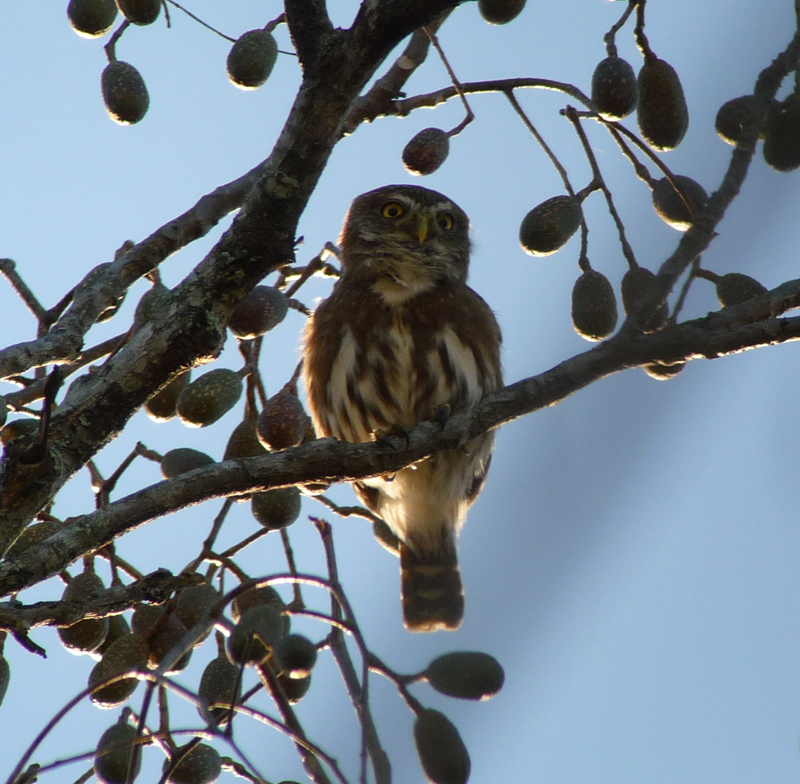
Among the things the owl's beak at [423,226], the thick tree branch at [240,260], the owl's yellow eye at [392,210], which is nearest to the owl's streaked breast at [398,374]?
the owl's beak at [423,226]

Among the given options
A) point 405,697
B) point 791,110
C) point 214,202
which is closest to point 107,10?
point 214,202

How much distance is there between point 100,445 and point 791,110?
193 cm

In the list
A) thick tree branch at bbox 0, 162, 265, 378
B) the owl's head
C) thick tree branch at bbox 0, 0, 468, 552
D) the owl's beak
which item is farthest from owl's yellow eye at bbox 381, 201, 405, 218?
thick tree branch at bbox 0, 0, 468, 552

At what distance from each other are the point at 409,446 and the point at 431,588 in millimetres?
2389

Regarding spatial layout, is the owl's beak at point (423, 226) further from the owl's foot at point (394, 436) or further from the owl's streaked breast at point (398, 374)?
the owl's foot at point (394, 436)

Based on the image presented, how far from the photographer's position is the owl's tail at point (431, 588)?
4621 millimetres

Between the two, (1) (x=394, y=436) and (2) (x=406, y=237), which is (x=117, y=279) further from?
(2) (x=406, y=237)

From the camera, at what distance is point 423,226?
466 cm

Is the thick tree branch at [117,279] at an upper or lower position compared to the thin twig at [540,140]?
lower

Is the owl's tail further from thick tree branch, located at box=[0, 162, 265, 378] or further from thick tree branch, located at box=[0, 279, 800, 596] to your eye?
thick tree branch, located at box=[0, 162, 265, 378]

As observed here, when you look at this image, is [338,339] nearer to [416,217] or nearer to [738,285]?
[416,217]

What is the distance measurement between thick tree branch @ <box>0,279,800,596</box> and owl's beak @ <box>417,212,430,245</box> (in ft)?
7.17

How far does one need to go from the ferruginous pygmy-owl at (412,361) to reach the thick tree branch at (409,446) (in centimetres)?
120

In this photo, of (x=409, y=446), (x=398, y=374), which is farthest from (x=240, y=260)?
(x=398, y=374)
